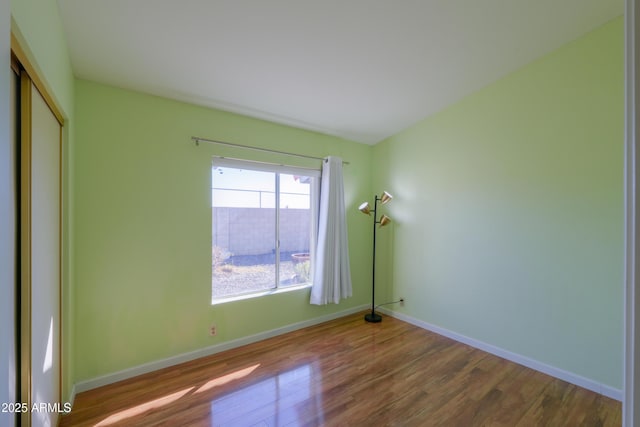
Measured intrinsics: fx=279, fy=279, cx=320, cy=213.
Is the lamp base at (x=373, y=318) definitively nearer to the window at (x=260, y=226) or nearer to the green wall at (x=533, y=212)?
the green wall at (x=533, y=212)

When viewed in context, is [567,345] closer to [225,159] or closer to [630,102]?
[630,102]

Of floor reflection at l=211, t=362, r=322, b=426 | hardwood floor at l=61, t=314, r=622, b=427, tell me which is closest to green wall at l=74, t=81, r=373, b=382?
hardwood floor at l=61, t=314, r=622, b=427

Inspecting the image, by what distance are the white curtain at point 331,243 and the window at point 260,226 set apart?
16 cm

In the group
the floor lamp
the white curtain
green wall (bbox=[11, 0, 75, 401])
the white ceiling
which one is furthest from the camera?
the floor lamp

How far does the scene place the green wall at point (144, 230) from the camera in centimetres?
215

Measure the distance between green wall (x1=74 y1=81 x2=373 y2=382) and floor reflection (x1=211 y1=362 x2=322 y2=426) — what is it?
76 centimetres

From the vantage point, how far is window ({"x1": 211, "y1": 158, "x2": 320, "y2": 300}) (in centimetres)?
284

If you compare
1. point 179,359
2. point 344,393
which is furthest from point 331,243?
point 179,359

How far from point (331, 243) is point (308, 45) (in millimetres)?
2152

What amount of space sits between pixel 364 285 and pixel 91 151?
3.41m

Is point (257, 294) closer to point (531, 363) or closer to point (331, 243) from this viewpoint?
point (331, 243)

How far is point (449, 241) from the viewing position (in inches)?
127

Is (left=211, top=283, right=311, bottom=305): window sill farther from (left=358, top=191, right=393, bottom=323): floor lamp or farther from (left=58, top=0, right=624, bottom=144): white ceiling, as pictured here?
(left=58, top=0, right=624, bottom=144): white ceiling

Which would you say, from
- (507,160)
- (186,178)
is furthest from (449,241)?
(186,178)
